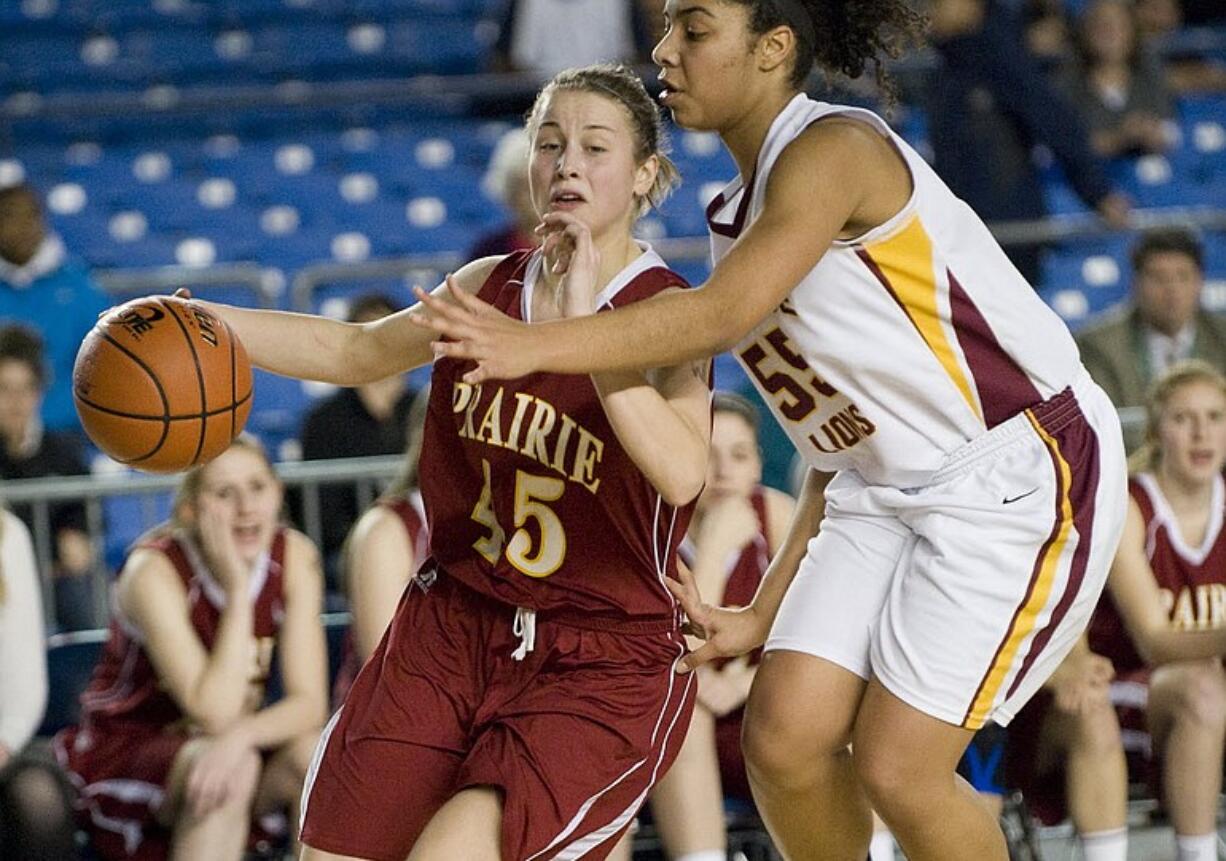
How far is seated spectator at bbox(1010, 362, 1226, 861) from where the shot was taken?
207 inches

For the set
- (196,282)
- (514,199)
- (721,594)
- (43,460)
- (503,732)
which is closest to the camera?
(503,732)

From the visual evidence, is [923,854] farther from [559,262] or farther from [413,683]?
[559,262]

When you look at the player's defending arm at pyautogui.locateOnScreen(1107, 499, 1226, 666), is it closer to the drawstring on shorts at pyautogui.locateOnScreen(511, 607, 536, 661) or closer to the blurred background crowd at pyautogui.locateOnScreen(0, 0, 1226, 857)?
the blurred background crowd at pyautogui.locateOnScreen(0, 0, 1226, 857)

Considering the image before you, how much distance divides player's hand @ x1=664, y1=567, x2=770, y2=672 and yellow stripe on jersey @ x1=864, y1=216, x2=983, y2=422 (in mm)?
602

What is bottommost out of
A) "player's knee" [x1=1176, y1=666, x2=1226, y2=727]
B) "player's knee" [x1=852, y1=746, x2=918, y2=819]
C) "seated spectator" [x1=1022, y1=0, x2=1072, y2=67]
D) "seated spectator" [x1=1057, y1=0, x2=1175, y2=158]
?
"player's knee" [x1=1176, y1=666, x2=1226, y2=727]

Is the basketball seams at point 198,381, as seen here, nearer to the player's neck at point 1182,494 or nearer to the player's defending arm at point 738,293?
the player's defending arm at point 738,293

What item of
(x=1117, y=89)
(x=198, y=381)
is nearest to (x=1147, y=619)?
(x=198, y=381)

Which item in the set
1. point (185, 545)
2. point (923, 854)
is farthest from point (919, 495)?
point (185, 545)

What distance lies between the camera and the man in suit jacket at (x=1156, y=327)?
23.6ft

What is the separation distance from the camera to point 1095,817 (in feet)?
17.0

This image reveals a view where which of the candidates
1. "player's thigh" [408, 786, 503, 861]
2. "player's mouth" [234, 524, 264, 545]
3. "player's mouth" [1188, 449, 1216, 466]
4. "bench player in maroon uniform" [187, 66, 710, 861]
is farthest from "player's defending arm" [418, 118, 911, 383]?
"player's mouth" [1188, 449, 1216, 466]

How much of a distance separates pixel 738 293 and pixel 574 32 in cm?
741

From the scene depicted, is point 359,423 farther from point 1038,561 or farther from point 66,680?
point 1038,561

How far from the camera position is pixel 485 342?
308cm
